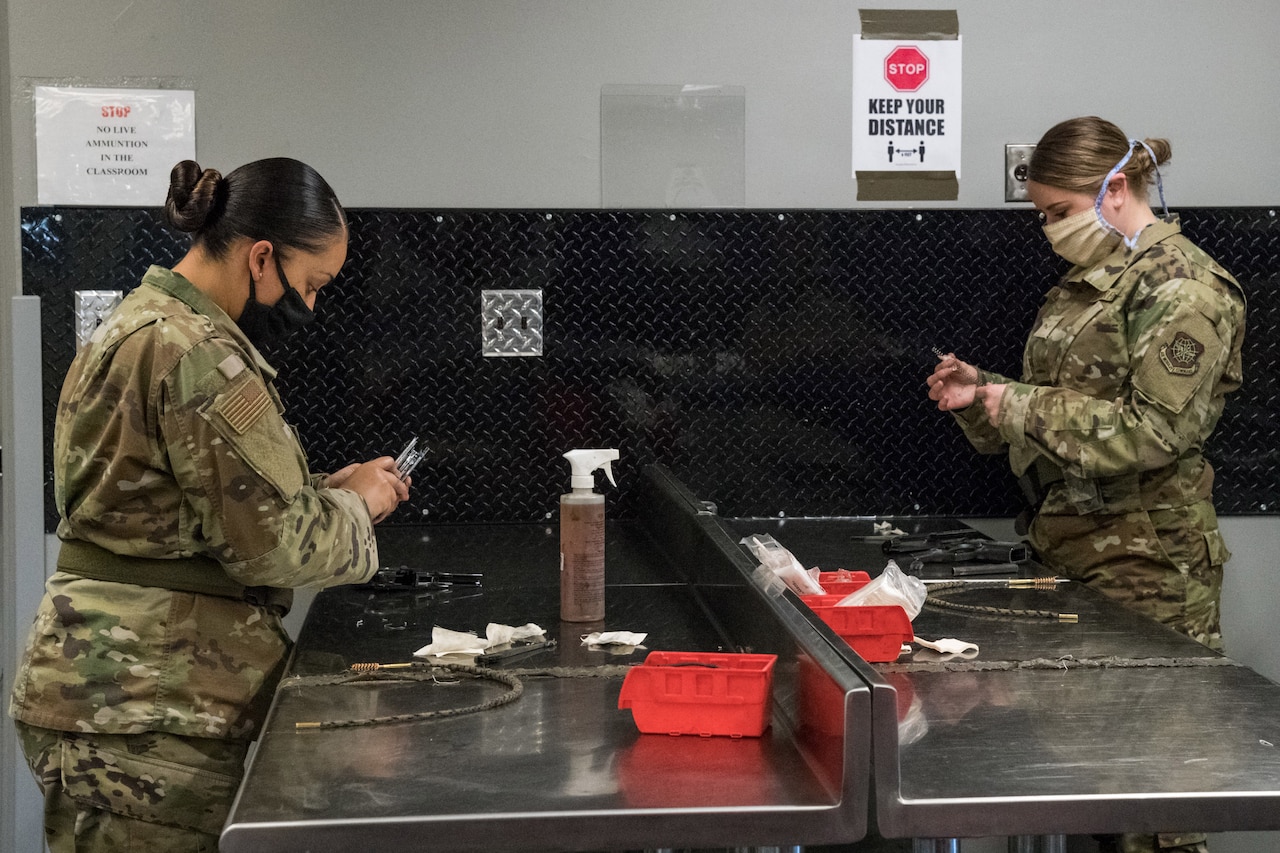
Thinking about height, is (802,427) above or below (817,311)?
below

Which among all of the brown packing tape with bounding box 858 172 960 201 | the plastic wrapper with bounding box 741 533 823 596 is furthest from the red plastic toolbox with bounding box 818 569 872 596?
the brown packing tape with bounding box 858 172 960 201

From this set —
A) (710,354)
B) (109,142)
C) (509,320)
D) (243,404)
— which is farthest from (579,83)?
(243,404)

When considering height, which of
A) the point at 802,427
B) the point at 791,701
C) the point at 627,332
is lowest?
the point at 791,701

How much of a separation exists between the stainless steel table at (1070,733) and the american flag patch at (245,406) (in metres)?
0.93

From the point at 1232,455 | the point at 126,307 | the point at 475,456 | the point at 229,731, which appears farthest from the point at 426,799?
the point at 1232,455

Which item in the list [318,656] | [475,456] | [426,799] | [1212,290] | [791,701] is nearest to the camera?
[426,799]

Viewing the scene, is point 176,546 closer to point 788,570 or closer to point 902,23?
point 788,570

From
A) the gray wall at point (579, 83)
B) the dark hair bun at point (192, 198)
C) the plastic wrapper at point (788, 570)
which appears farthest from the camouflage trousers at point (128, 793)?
the gray wall at point (579, 83)

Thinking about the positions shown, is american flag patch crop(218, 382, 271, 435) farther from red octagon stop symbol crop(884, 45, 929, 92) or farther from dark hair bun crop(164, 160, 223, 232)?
red octagon stop symbol crop(884, 45, 929, 92)

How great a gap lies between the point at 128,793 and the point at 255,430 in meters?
0.59

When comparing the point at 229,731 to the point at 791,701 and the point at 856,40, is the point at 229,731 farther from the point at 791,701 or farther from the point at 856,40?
the point at 856,40

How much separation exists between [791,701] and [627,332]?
1890mm

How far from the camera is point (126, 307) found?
194cm

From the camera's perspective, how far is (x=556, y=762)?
154 centimetres
